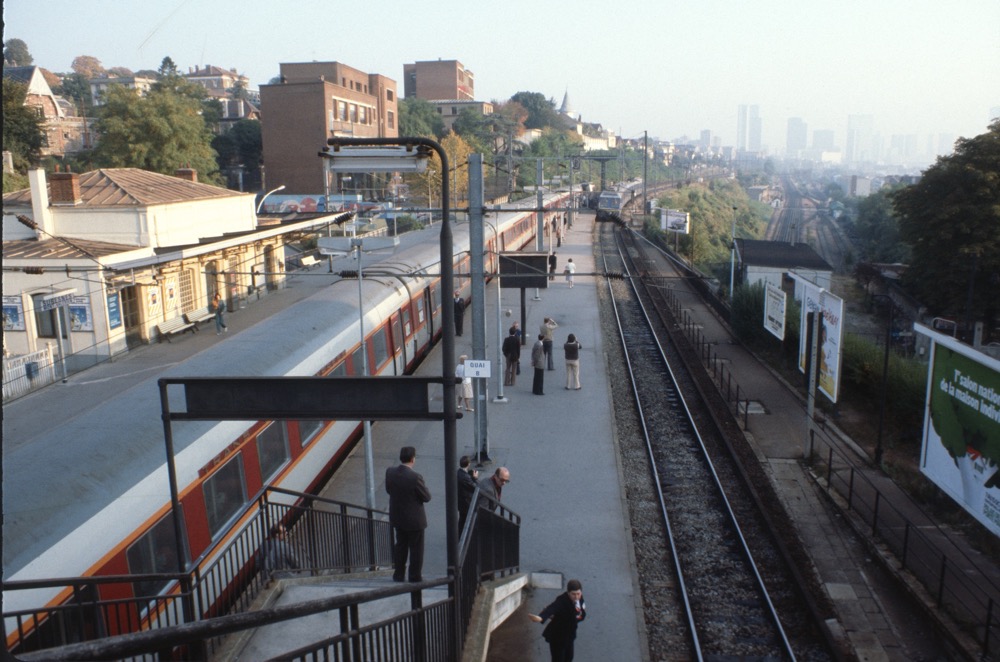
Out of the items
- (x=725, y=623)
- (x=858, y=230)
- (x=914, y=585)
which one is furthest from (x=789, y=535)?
(x=858, y=230)

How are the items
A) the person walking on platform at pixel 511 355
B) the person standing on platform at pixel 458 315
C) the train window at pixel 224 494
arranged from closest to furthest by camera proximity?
the train window at pixel 224 494
the person walking on platform at pixel 511 355
the person standing on platform at pixel 458 315

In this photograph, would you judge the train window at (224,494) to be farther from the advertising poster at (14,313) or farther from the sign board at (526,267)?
the advertising poster at (14,313)

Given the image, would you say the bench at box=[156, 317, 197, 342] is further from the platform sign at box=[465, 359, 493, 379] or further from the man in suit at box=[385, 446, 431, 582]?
the man in suit at box=[385, 446, 431, 582]

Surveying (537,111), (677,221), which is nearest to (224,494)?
(677,221)

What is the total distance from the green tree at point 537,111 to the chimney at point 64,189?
99227 millimetres

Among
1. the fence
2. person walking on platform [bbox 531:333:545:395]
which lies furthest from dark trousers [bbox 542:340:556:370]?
the fence

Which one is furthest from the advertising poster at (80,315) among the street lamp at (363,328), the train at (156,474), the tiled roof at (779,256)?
the tiled roof at (779,256)

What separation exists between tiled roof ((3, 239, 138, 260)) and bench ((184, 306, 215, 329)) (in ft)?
9.72

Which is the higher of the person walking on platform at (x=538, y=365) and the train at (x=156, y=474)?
the train at (x=156, y=474)

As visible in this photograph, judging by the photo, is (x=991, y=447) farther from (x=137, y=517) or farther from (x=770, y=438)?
(x=137, y=517)

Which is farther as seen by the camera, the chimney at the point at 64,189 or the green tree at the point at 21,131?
the green tree at the point at 21,131

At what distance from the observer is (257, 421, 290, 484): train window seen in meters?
10.4

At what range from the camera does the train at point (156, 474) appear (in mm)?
6246

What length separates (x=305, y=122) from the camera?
58.2 m
